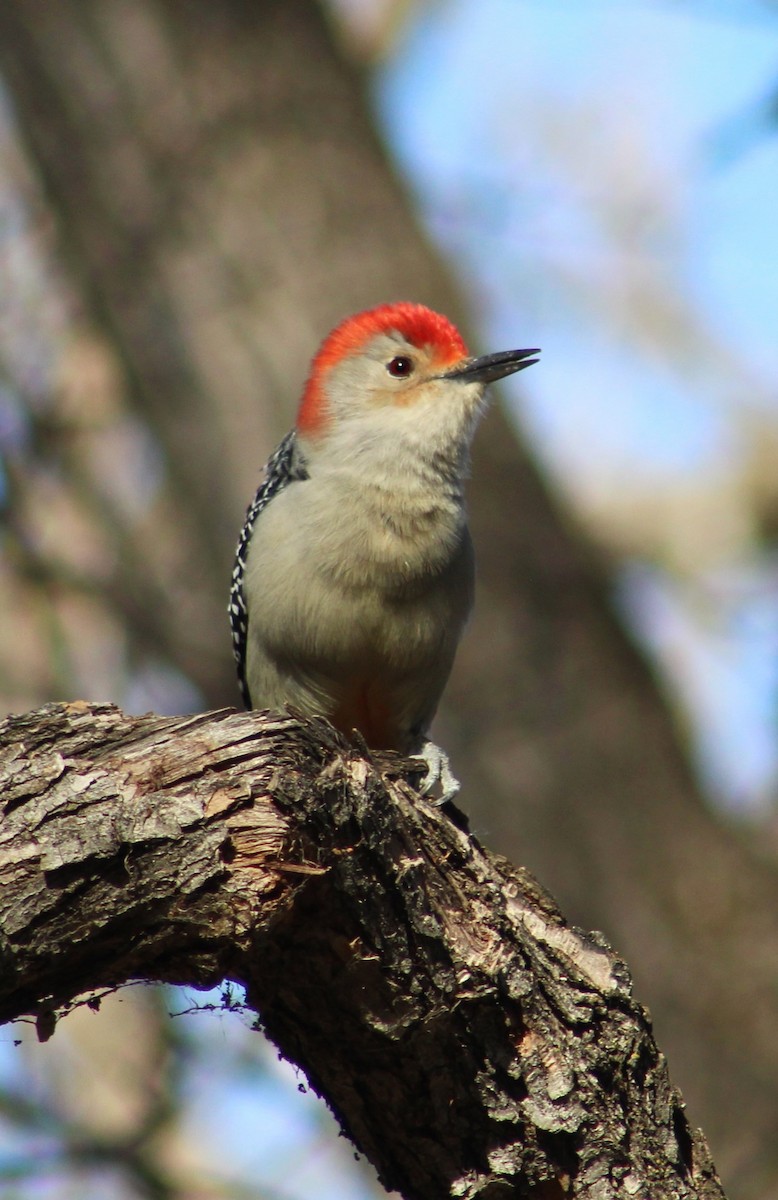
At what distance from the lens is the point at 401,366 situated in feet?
23.0

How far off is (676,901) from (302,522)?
414 cm

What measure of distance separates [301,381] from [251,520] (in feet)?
7.84

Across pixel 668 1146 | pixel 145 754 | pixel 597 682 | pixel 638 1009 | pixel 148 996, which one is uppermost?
pixel 597 682

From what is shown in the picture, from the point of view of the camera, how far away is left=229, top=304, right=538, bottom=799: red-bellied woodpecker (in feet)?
20.0

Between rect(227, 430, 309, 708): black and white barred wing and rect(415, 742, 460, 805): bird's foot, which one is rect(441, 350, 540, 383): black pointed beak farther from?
rect(415, 742, 460, 805): bird's foot

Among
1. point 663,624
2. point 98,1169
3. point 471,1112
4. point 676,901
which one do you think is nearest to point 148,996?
point 98,1169

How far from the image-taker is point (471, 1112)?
3910 mm

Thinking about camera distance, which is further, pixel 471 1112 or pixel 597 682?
pixel 597 682

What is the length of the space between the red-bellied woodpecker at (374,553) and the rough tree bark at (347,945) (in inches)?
67.5

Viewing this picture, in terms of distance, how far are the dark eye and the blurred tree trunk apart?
2.39 meters

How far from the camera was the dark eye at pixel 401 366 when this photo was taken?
23.0 feet

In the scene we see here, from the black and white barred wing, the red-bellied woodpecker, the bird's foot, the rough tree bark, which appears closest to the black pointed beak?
the red-bellied woodpecker

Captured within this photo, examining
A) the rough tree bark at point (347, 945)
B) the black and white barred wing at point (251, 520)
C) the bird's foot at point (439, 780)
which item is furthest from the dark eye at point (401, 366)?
the rough tree bark at point (347, 945)

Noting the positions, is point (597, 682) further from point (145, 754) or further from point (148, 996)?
point (145, 754)
